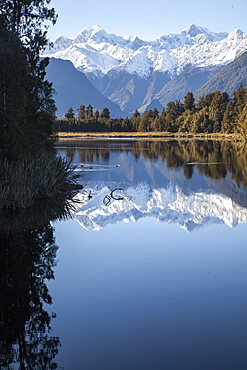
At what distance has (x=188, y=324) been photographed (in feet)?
29.3

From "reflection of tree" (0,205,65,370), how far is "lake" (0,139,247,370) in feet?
0.70

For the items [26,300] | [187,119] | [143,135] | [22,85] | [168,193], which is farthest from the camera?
[143,135]

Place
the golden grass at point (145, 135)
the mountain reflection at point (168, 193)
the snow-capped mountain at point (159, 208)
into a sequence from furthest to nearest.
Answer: the golden grass at point (145, 135)
the mountain reflection at point (168, 193)
the snow-capped mountain at point (159, 208)

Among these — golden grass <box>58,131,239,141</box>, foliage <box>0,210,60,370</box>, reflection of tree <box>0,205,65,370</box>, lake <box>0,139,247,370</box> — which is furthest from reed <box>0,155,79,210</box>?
golden grass <box>58,131,239,141</box>

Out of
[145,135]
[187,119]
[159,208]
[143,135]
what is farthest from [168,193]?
[143,135]

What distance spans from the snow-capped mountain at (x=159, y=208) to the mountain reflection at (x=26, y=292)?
3.11 meters

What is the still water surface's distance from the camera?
7.93 meters

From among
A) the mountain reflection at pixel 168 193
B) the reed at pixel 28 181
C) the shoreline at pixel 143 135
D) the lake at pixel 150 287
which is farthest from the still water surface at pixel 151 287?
the shoreline at pixel 143 135

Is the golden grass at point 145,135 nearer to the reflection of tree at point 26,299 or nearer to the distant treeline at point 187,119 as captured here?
the distant treeline at point 187,119

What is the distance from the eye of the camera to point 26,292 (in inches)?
416

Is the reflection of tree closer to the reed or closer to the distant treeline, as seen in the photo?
the reed

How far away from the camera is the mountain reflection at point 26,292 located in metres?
7.91

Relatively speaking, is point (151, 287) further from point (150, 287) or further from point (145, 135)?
point (145, 135)

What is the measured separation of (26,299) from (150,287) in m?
2.68
